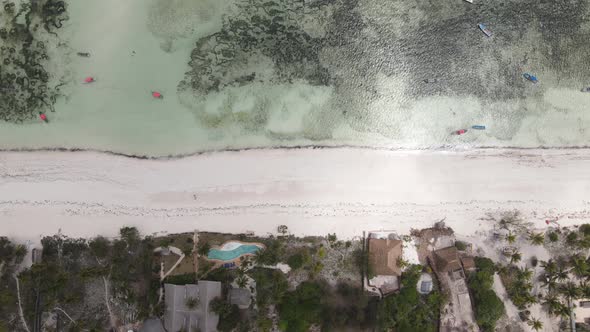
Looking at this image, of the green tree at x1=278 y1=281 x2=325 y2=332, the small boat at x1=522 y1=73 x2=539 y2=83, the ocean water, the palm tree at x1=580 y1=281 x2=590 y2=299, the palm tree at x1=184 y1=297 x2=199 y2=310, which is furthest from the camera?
the small boat at x1=522 y1=73 x2=539 y2=83

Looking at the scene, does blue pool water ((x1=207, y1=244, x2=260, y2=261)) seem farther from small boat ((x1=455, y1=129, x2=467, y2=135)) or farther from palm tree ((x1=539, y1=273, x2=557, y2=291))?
palm tree ((x1=539, y1=273, x2=557, y2=291))

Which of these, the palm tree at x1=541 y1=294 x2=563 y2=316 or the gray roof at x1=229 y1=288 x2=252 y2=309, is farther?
the palm tree at x1=541 y1=294 x2=563 y2=316

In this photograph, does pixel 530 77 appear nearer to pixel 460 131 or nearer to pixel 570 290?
pixel 460 131

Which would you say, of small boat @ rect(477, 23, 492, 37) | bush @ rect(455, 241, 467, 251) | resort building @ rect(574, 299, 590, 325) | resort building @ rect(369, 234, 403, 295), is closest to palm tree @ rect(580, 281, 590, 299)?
resort building @ rect(574, 299, 590, 325)

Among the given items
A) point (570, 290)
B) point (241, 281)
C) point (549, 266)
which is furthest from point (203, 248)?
point (570, 290)

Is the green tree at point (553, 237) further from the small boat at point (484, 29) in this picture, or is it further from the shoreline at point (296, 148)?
the small boat at point (484, 29)
